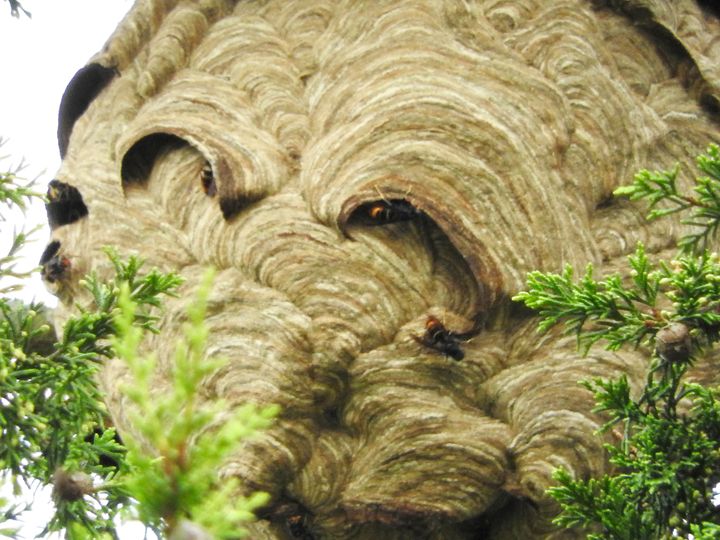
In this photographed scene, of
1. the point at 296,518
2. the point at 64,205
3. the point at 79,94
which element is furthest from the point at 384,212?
the point at 79,94

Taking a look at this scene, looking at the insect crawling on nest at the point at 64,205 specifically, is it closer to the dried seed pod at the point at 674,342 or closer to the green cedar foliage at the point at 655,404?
the green cedar foliage at the point at 655,404

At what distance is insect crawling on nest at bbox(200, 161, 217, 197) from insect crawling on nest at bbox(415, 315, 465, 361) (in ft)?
3.27

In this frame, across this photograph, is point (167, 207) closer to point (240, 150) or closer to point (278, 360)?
point (240, 150)

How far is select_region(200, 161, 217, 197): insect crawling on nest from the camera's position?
13.0 feet

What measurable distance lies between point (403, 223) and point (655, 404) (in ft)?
3.56

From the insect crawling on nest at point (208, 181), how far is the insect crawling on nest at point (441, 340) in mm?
998

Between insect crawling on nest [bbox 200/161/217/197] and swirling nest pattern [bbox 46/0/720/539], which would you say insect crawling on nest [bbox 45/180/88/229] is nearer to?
swirling nest pattern [bbox 46/0/720/539]

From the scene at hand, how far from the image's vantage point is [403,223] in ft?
12.0

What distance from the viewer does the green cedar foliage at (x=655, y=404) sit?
273 centimetres

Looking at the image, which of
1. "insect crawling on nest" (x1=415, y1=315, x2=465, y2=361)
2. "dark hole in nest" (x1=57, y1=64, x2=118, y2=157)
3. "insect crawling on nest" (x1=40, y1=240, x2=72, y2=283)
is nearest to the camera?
Answer: "insect crawling on nest" (x1=415, y1=315, x2=465, y2=361)

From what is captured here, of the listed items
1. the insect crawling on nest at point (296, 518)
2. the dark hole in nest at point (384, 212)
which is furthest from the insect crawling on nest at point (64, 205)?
the insect crawling on nest at point (296, 518)

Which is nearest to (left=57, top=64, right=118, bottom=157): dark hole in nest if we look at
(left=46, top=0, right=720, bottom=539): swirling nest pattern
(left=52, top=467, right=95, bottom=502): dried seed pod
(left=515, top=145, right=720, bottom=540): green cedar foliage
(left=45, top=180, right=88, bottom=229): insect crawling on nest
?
(left=46, top=0, right=720, bottom=539): swirling nest pattern

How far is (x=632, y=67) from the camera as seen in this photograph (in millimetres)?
4324

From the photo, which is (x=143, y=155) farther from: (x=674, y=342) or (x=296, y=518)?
(x=674, y=342)
